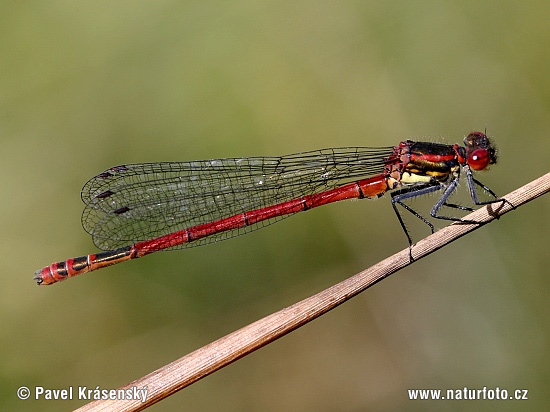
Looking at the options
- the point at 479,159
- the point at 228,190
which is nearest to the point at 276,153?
the point at 228,190

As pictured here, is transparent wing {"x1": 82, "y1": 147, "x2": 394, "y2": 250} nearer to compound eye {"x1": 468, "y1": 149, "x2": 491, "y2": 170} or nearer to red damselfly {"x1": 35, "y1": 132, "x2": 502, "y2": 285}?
red damselfly {"x1": 35, "y1": 132, "x2": 502, "y2": 285}

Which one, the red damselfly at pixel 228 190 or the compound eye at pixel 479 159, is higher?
the red damselfly at pixel 228 190

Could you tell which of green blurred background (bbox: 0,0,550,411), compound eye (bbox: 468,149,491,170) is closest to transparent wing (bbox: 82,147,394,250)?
green blurred background (bbox: 0,0,550,411)

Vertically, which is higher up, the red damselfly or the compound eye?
the red damselfly

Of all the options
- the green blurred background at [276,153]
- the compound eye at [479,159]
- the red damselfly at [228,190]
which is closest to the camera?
the compound eye at [479,159]

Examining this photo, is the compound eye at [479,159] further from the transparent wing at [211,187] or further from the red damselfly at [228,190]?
the transparent wing at [211,187]

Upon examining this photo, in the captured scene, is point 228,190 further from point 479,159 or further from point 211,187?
point 479,159

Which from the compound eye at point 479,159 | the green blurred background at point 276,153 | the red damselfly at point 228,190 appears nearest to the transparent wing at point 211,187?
the red damselfly at point 228,190
